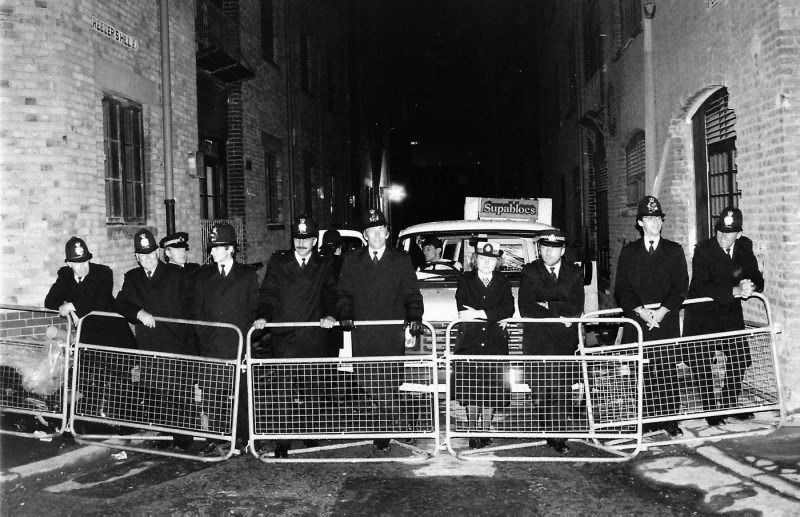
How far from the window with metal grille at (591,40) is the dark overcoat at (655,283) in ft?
35.0

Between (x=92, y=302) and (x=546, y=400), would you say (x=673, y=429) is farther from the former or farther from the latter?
(x=92, y=302)

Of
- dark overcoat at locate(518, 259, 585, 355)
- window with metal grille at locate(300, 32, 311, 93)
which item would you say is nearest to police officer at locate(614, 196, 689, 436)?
dark overcoat at locate(518, 259, 585, 355)

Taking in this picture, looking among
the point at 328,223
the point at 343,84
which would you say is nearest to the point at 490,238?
the point at 328,223

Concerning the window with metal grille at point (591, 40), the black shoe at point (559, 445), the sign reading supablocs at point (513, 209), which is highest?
the window with metal grille at point (591, 40)

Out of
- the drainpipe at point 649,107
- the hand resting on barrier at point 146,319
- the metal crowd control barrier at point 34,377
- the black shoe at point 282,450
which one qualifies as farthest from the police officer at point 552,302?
the drainpipe at point 649,107

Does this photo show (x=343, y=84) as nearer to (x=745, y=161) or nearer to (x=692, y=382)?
(x=745, y=161)

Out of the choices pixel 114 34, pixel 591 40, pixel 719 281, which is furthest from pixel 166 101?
pixel 591 40

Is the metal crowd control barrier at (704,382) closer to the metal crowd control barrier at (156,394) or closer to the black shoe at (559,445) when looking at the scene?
the black shoe at (559,445)

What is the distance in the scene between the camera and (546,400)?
599cm

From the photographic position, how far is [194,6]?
39.2 ft

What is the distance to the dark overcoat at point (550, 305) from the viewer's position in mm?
6262

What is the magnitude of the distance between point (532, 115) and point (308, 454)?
27.9m

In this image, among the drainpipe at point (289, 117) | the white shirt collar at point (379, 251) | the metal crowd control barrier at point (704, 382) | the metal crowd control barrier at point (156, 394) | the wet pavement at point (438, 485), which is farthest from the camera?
the drainpipe at point (289, 117)

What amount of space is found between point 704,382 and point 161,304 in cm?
478
